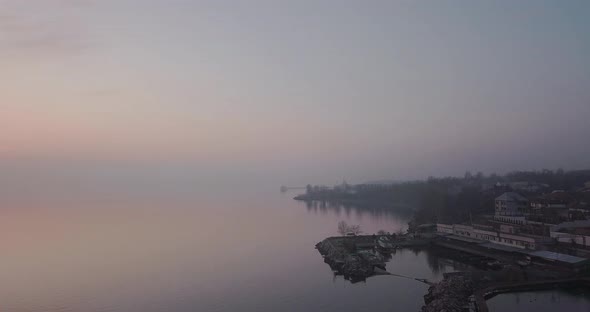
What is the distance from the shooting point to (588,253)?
6980 mm

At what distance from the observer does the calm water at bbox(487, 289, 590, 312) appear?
5.21 meters

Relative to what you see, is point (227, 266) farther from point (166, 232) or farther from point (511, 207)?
point (511, 207)

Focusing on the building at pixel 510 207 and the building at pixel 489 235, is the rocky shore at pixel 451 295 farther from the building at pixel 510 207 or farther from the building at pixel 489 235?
the building at pixel 510 207

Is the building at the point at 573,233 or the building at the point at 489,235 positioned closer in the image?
the building at the point at 573,233

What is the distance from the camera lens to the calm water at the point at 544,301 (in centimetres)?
521

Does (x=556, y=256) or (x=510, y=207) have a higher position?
(x=510, y=207)

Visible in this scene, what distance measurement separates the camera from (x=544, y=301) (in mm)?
5465

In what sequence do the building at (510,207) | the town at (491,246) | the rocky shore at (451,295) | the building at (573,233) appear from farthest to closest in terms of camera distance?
1. the building at (510,207)
2. the building at (573,233)
3. the town at (491,246)
4. the rocky shore at (451,295)

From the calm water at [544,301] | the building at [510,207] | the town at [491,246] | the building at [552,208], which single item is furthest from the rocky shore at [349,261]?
the building at [510,207]

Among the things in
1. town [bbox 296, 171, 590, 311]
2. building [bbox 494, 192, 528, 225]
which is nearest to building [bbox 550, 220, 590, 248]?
town [bbox 296, 171, 590, 311]

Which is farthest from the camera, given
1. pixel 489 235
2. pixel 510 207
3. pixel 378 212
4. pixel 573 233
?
pixel 378 212

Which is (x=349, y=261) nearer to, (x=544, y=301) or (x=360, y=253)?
(x=360, y=253)

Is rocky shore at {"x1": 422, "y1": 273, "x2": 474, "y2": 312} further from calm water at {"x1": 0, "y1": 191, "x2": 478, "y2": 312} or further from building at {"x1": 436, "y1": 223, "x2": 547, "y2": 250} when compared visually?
building at {"x1": 436, "y1": 223, "x2": 547, "y2": 250}

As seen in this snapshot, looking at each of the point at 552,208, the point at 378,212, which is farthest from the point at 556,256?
the point at 378,212
